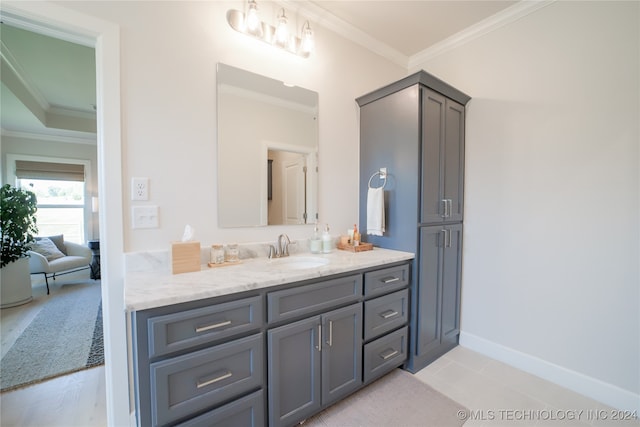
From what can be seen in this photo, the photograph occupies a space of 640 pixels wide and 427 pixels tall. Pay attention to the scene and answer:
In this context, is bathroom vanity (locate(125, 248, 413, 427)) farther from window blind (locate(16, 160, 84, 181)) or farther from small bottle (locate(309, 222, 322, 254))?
window blind (locate(16, 160, 84, 181))

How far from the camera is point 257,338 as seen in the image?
1121mm

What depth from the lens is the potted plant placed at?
2.86 metres

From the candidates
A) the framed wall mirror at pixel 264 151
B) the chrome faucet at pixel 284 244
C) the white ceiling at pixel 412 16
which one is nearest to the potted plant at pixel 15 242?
the framed wall mirror at pixel 264 151

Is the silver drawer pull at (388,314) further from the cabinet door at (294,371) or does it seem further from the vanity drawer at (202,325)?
the vanity drawer at (202,325)

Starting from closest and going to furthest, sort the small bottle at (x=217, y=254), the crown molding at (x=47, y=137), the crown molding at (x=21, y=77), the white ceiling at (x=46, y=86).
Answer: the small bottle at (x=217, y=254) → the white ceiling at (x=46, y=86) → the crown molding at (x=21, y=77) → the crown molding at (x=47, y=137)

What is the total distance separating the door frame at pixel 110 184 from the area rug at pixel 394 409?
1.00m

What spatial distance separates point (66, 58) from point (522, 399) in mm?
4497

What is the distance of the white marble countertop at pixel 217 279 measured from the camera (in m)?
0.94

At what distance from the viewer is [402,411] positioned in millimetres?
1469

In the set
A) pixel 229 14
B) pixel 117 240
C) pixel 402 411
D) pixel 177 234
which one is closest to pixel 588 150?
pixel 402 411

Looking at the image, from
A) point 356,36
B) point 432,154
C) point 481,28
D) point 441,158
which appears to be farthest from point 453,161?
point 356,36

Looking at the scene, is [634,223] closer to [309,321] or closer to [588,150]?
[588,150]

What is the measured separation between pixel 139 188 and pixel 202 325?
2.67ft

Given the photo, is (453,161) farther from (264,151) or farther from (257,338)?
(257,338)
